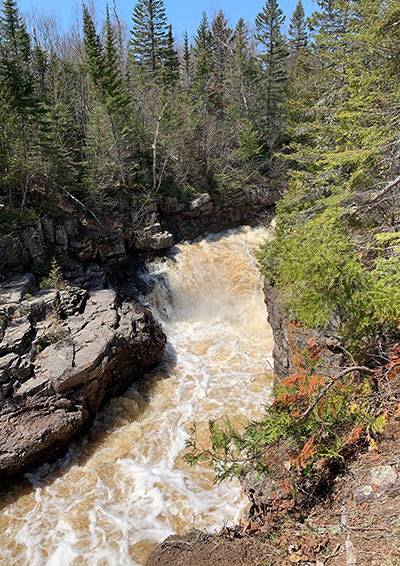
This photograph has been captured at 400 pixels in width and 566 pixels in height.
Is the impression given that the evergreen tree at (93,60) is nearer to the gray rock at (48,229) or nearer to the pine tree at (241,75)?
the gray rock at (48,229)

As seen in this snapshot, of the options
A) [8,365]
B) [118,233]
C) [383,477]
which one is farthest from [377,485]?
[118,233]

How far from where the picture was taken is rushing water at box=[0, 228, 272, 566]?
610cm

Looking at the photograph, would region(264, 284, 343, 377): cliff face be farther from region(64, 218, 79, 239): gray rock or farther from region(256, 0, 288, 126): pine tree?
region(256, 0, 288, 126): pine tree

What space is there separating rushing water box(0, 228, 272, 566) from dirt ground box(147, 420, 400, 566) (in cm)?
236

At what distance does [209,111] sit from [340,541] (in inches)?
1219

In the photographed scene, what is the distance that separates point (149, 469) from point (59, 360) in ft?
12.6

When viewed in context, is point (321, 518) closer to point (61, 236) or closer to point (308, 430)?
point (308, 430)

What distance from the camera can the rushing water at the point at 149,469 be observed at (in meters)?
6.10

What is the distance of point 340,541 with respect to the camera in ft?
10.4

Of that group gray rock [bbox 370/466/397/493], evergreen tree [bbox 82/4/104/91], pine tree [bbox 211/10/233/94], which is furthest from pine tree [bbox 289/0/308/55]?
gray rock [bbox 370/466/397/493]

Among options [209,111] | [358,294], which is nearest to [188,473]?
[358,294]

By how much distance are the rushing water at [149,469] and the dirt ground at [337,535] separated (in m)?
2.36

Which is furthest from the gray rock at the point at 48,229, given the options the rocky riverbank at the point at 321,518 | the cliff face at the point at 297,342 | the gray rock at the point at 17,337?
the rocky riverbank at the point at 321,518

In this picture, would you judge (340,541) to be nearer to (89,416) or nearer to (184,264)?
(89,416)
